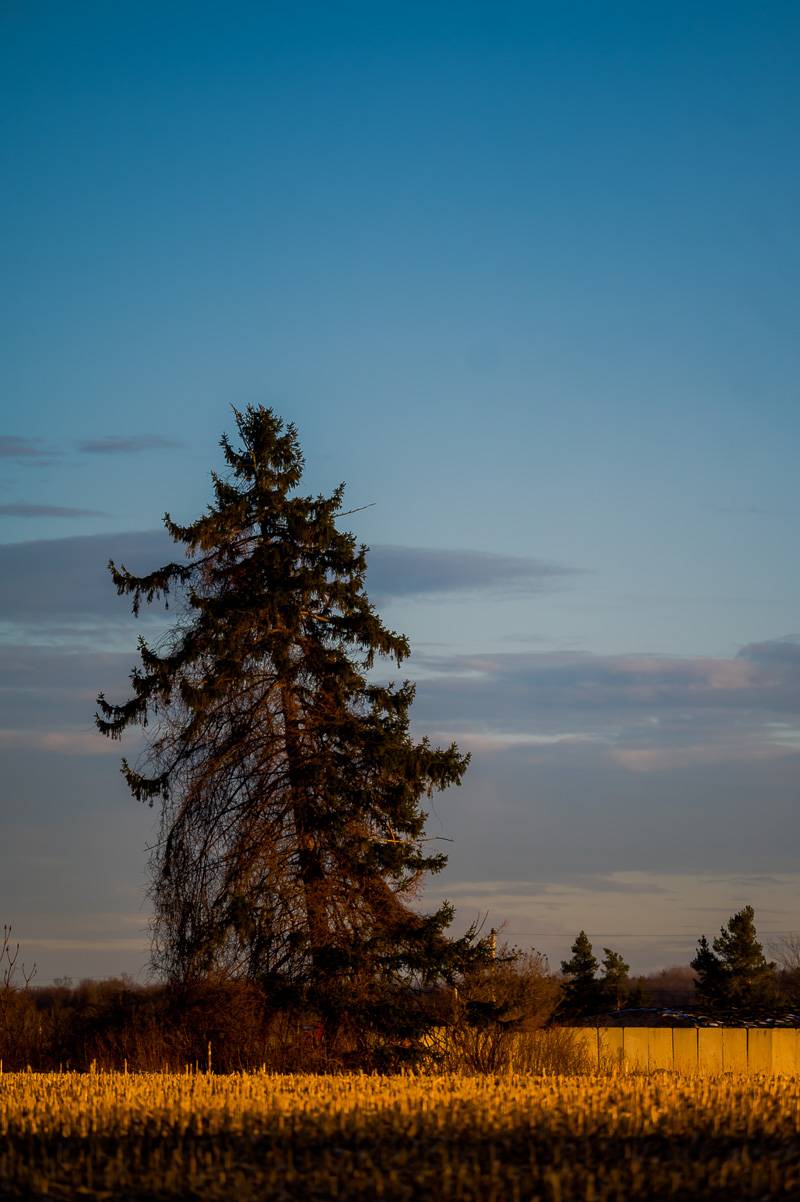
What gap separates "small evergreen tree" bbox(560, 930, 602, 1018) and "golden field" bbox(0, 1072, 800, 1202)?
65.6 meters

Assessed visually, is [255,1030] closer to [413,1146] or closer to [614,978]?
[413,1146]

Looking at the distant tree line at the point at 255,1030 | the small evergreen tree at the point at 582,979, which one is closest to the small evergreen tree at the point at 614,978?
the small evergreen tree at the point at 582,979

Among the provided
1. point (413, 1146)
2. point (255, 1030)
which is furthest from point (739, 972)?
point (413, 1146)

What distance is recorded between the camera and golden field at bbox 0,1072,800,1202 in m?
9.82

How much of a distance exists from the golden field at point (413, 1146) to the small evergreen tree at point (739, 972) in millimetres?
56627

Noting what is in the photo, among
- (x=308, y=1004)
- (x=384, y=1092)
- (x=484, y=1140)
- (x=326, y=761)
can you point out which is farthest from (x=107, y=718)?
(x=484, y=1140)

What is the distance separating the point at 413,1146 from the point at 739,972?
206 ft

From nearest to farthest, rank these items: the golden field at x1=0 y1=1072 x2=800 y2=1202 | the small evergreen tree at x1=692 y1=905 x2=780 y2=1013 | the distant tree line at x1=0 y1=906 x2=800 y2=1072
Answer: the golden field at x1=0 y1=1072 x2=800 y2=1202 < the distant tree line at x1=0 y1=906 x2=800 y2=1072 < the small evergreen tree at x1=692 y1=905 x2=780 y2=1013

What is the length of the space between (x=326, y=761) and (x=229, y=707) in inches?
109

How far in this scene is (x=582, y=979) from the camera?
82.2 m

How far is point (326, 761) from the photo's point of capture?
2944 centimetres

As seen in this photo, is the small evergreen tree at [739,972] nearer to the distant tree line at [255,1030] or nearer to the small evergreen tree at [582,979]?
the small evergreen tree at [582,979]

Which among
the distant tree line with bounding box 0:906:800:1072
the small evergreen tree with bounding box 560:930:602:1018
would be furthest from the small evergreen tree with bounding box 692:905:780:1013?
the distant tree line with bounding box 0:906:800:1072

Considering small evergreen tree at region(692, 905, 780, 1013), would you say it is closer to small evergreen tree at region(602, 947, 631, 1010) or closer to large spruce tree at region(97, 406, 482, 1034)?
small evergreen tree at region(602, 947, 631, 1010)
